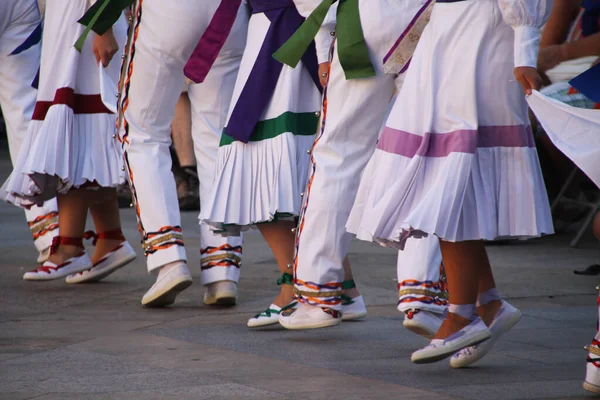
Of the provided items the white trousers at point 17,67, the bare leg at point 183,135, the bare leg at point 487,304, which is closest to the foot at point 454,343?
the bare leg at point 487,304

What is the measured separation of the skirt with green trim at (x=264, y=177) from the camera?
4500 mm

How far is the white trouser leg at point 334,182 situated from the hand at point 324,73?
5 cm

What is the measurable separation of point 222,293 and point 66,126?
1275 millimetres

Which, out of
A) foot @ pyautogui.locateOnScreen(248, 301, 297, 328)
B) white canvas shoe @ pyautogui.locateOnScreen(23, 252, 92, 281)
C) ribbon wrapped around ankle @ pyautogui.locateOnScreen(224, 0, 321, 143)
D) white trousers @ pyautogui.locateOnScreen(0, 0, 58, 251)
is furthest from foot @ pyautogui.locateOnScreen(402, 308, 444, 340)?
white trousers @ pyautogui.locateOnScreen(0, 0, 58, 251)

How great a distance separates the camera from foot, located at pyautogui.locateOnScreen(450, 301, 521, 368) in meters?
3.72

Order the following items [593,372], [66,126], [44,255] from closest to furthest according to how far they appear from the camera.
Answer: [593,372]
[66,126]
[44,255]

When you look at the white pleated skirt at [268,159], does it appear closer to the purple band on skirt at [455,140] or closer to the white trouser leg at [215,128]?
the white trouser leg at [215,128]

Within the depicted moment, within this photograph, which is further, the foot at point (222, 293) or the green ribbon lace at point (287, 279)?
the foot at point (222, 293)

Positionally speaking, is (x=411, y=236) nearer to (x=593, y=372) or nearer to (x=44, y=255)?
(x=593, y=372)

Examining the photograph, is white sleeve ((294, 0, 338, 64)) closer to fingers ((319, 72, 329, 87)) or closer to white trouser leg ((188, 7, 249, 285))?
fingers ((319, 72, 329, 87))

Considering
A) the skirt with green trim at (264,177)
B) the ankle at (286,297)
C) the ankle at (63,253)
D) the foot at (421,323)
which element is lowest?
the ankle at (63,253)

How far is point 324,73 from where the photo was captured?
4.32 m

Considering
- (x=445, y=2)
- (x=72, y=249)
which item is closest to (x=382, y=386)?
(x=445, y=2)

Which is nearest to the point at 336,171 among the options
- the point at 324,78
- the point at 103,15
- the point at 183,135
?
the point at 324,78
